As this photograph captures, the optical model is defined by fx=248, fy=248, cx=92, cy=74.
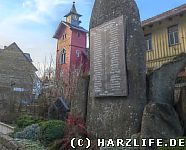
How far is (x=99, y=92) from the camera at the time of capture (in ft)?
20.7

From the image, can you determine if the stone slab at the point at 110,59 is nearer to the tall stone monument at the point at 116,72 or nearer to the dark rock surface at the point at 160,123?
the tall stone monument at the point at 116,72

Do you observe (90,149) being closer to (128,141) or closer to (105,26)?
(128,141)

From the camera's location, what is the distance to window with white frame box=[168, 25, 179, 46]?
1520 centimetres

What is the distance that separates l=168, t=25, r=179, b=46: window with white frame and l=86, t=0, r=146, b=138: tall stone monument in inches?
379

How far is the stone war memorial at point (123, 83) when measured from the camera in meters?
5.50

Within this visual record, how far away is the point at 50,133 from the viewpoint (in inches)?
257

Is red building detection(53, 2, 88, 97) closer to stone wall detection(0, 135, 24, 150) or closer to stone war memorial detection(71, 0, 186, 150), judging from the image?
stone wall detection(0, 135, 24, 150)

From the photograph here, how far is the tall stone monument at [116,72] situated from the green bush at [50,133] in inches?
31.5

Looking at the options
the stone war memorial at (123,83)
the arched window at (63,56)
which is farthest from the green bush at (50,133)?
the arched window at (63,56)

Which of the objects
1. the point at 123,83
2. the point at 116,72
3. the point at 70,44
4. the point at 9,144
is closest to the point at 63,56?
the point at 70,44

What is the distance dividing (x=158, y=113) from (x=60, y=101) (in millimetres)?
5556

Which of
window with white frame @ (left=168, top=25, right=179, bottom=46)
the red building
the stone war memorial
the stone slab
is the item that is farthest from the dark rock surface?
the red building

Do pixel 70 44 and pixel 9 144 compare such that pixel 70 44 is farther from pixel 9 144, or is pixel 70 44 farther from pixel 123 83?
pixel 123 83

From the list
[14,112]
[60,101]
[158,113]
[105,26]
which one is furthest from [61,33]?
[158,113]
